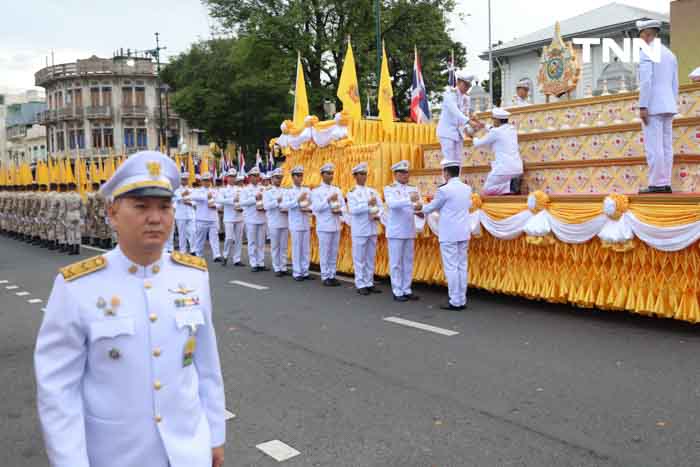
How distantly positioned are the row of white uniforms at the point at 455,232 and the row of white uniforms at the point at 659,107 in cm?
227

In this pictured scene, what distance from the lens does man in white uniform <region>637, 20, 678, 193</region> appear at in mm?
7707

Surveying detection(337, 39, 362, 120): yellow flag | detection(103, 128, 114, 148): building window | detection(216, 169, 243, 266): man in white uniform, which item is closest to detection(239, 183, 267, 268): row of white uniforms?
detection(216, 169, 243, 266): man in white uniform

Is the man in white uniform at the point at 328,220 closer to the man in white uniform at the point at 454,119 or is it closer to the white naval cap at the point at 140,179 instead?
the man in white uniform at the point at 454,119

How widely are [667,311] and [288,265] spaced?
815 cm

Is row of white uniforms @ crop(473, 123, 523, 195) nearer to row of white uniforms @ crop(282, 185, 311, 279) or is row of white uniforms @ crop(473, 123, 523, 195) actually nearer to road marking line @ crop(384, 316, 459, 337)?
road marking line @ crop(384, 316, 459, 337)

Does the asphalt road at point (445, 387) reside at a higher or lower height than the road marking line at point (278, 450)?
higher

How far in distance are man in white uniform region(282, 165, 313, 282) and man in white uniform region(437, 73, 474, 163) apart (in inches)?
108

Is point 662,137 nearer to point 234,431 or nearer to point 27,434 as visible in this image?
point 234,431

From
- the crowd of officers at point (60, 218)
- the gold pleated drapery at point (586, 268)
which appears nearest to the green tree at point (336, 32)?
the crowd of officers at point (60, 218)

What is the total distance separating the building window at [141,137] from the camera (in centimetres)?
6256

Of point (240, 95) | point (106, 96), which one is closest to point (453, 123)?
point (240, 95)

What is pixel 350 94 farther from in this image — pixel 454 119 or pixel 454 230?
pixel 454 230

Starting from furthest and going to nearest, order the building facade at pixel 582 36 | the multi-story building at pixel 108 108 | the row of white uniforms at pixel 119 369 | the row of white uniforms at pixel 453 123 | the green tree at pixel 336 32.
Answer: the multi-story building at pixel 108 108 < the green tree at pixel 336 32 < the building facade at pixel 582 36 < the row of white uniforms at pixel 453 123 < the row of white uniforms at pixel 119 369

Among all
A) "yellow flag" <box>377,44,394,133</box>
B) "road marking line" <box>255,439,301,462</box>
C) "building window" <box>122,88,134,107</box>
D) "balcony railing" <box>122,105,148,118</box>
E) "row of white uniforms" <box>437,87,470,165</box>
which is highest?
"building window" <box>122,88,134,107</box>
